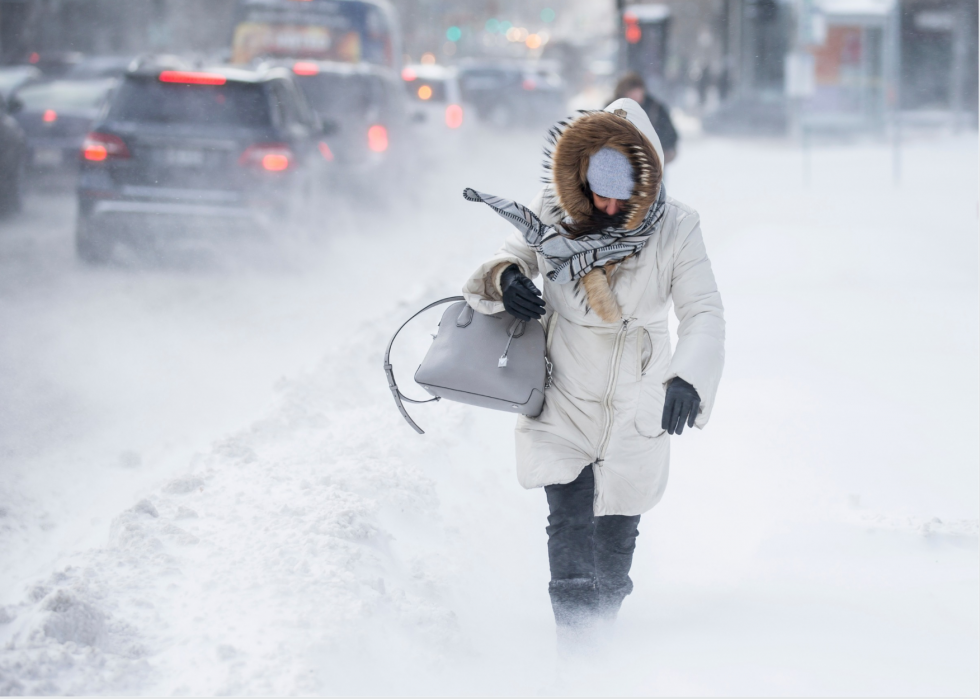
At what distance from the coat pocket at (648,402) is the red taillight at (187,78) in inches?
263

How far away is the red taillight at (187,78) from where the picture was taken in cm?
857

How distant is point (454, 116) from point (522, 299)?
14.3 metres

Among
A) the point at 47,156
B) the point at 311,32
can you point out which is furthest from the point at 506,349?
the point at 311,32

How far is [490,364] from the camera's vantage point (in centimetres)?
291

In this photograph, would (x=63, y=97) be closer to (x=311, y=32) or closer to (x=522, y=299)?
(x=311, y=32)

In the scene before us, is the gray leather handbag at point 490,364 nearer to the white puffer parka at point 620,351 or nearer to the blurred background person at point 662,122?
the white puffer parka at point 620,351

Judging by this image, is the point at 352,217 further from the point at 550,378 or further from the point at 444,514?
the point at 550,378

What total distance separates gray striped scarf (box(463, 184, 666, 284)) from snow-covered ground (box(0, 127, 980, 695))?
1126 mm

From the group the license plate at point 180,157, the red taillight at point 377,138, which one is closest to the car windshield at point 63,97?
the red taillight at point 377,138

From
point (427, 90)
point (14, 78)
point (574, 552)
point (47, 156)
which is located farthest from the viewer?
point (14, 78)

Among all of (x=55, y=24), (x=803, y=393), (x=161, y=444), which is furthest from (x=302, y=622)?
(x=55, y=24)

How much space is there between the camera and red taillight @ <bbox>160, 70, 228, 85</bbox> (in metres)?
8.57

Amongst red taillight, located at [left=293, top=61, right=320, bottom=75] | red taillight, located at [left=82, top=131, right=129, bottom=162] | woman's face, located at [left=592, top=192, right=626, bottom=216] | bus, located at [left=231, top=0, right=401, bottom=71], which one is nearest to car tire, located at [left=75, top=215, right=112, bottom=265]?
red taillight, located at [left=82, top=131, right=129, bottom=162]

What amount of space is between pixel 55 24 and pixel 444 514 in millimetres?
35728
